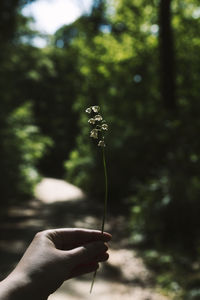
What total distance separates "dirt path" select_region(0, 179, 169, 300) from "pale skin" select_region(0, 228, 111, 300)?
3.93m

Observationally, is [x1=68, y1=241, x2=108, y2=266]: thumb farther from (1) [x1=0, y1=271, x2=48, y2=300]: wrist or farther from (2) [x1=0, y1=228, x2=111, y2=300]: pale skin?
(1) [x1=0, y1=271, x2=48, y2=300]: wrist

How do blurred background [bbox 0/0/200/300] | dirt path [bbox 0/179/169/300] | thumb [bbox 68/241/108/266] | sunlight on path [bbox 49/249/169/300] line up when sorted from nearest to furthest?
thumb [bbox 68/241/108/266]
sunlight on path [bbox 49/249/169/300]
dirt path [bbox 0/179/169/300]
blurred background [bbox 0/0/200/300]

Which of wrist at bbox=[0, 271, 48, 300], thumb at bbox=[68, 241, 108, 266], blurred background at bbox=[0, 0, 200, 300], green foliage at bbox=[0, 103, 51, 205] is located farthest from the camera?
green foliage at bbox=[0, 103, 51, 205]

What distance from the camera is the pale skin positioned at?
117 centimetres

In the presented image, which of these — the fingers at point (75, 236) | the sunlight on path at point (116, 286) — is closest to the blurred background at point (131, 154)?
the sunlight on path at point (116, 286)

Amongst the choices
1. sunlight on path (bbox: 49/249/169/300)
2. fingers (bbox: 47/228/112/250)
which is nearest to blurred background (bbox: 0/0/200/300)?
sunlight on path (bbox: 49/249/169/300)

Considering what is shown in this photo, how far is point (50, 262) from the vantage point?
4.17 ft

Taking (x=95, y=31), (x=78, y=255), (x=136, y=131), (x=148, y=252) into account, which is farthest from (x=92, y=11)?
(x=78, y=255)

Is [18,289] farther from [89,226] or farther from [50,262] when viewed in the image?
[89,226]

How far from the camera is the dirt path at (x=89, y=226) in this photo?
214 inches

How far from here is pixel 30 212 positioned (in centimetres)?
1059

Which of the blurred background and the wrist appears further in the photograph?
the blurred background

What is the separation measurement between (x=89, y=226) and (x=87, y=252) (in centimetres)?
809

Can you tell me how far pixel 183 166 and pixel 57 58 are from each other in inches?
884
